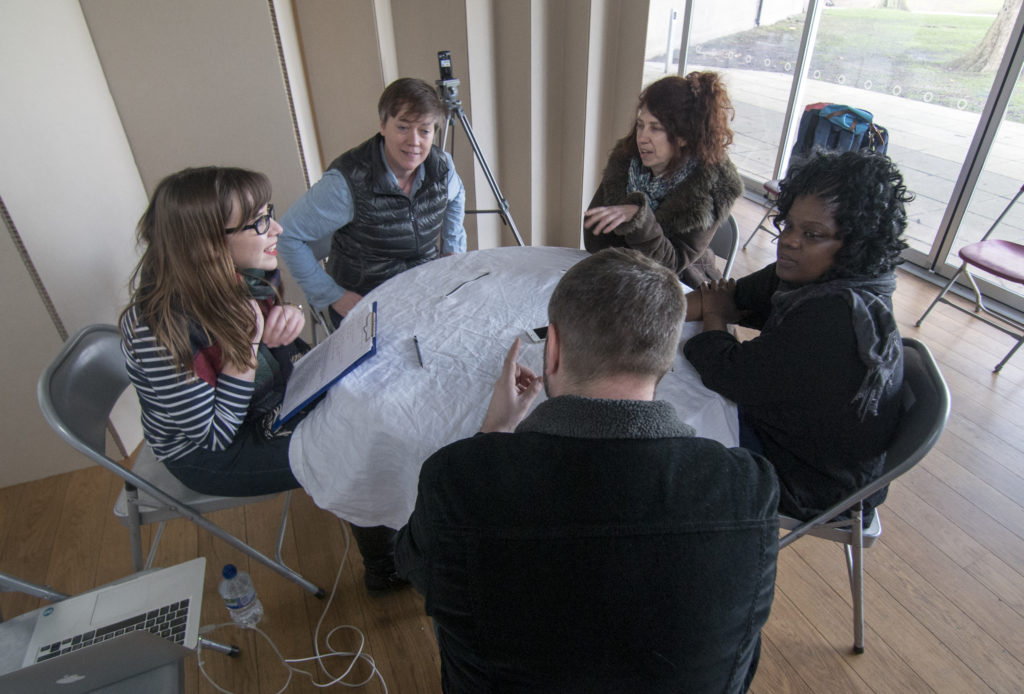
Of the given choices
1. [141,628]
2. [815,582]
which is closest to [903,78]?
[815,582]

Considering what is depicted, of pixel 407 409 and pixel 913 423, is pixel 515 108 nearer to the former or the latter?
pixel 407 409

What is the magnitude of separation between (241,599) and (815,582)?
1.76 metres

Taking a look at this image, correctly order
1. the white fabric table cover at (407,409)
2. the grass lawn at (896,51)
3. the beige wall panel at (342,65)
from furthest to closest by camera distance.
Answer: the grass lawn at (896,51)
the beige wall panel at (342,65)
the white fabric table cover at (407,409)

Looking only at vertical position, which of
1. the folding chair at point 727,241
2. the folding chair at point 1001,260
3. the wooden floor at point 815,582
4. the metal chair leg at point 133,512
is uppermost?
the folding chair at point 727,241

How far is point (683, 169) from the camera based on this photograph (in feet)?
6.54

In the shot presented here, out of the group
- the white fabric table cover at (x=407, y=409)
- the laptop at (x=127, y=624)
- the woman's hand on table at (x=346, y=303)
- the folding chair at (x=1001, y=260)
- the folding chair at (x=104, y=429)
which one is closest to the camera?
the laptop at (x=127, y=624)

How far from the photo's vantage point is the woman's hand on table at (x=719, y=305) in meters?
1.50

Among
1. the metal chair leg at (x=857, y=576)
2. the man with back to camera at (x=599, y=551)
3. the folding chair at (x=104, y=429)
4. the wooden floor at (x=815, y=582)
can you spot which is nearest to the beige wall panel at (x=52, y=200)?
the wooden floor at (x=815, y=582)

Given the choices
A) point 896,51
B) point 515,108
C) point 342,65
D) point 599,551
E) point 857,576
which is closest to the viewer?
point 599,551

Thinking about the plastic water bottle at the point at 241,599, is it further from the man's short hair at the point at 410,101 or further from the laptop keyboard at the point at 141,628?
the man's short hair at the point at 410,101

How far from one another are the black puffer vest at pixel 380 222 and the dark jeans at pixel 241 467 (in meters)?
0.89

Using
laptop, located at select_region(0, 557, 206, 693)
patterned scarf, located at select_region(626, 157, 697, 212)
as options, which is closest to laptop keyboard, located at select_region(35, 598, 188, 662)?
laptop, located at select_region(0, 557, 206, 693)

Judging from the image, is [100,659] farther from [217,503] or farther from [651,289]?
[651,289]

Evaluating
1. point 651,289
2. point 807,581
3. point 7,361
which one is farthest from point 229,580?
point 807,581
